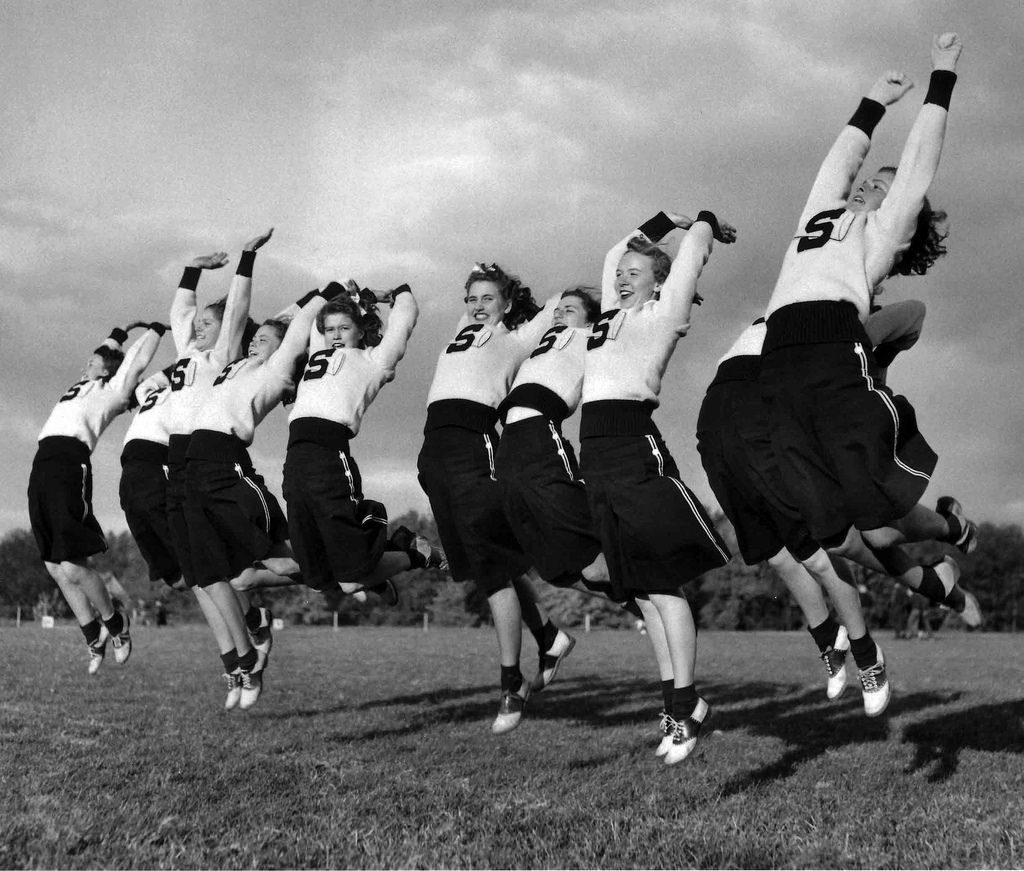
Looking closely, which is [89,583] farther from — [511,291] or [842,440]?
[842,440]

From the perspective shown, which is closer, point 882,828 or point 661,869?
point 661,869

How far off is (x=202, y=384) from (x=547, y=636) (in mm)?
4226

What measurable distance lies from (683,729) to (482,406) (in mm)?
3125

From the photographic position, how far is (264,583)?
381 inches

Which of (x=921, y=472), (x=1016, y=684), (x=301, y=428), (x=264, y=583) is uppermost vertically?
(x=301, y=428)

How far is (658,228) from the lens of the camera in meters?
7.95

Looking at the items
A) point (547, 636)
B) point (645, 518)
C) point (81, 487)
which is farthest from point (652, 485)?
point (81, 487)

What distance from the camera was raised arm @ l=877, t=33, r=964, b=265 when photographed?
588 centimetres

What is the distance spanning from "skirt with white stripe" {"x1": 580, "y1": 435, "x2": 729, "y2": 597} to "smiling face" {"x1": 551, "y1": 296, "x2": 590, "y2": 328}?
1.95 meters

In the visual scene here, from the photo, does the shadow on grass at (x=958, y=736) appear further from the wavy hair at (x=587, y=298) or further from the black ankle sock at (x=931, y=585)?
the wavy hair at (x=587, y=298)

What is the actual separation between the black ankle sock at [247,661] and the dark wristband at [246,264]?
12.1 ft

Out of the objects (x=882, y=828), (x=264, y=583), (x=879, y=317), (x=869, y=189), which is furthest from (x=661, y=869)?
(x=264, y=583)

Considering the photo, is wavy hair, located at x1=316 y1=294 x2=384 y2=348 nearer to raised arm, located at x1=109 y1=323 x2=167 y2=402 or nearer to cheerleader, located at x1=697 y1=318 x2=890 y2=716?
raised arm, located at x1=109 y1=323 x2=167 y2=402

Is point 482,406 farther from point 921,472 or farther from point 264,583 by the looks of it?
point 921,472
